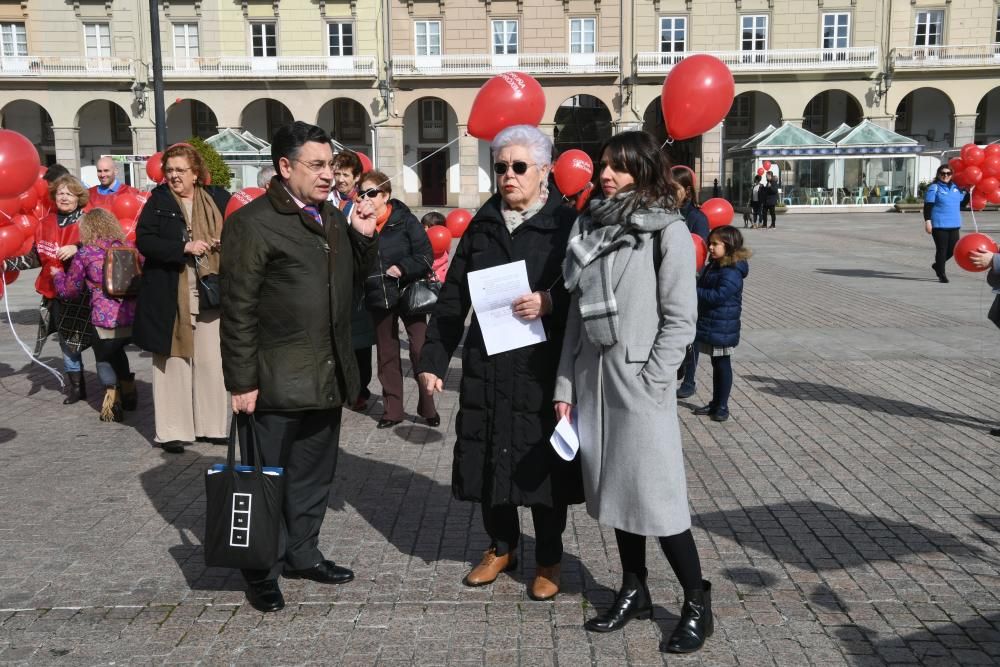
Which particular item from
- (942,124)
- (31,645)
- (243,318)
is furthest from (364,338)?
(942,124)

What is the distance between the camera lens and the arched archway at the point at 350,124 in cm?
4588

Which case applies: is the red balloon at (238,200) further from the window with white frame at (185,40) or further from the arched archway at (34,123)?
the arched archway at (34,123)

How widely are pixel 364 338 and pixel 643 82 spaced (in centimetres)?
3661

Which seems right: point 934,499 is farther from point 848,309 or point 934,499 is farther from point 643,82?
point 643,82

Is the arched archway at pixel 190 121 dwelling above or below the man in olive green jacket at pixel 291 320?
above

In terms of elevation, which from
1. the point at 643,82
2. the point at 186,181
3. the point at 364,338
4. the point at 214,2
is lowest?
the point at 364,338

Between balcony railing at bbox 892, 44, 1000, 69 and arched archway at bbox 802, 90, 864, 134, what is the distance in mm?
3664

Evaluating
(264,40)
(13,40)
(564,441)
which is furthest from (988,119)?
(564,441)

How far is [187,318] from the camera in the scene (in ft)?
20.3

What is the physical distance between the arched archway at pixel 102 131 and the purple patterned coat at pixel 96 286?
Answer: 4031cm

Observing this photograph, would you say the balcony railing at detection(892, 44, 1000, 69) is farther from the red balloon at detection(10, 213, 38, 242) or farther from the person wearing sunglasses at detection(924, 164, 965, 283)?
the red balloon at detection(10, 213, 38, 242)

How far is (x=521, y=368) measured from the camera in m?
3.80

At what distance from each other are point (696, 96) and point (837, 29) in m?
39.4

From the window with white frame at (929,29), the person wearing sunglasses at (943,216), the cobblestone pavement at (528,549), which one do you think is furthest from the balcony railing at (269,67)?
the cobblestone pavement at (528,549)
